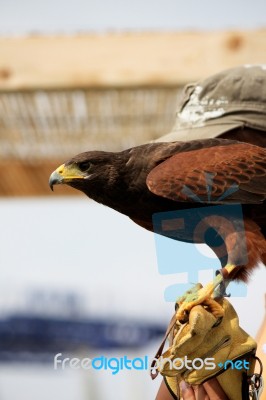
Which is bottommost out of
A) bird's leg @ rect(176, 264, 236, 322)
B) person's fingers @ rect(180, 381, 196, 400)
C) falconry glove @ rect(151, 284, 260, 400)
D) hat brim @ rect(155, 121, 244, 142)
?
person's fingers @ rect(180, 381, 196, 400)

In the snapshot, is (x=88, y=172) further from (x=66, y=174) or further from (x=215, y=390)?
(x=215, y=390)

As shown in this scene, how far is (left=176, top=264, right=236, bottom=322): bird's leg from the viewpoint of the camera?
1.61m

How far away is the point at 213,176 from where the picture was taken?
182 cm

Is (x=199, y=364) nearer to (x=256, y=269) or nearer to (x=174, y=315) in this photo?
(x=174, y=315)

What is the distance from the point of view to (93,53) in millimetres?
3156

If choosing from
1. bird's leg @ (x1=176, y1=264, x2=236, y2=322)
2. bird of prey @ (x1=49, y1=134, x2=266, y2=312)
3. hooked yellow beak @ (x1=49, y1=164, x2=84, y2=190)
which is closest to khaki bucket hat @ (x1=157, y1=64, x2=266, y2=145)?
bird of prey @ (x1=49, y1=134, x2=266, y2=312)

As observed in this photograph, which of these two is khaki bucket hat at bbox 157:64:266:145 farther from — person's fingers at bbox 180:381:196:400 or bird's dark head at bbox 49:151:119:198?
person's fingers at bbox 180:381:196:400

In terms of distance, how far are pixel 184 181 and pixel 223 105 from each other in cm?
46

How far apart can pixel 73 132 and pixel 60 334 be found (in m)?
6.06

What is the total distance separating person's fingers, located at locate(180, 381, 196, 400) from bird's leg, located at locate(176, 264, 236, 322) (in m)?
0.18

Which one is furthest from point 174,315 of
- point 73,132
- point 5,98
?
point 73,132

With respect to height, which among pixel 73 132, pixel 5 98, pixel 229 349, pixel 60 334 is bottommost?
pixel 60 334

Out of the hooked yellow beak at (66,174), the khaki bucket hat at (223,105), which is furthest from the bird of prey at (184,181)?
the khaki bucket hat at (223,105)

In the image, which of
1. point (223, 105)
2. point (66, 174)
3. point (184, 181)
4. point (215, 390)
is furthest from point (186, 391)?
point (223, 105)
